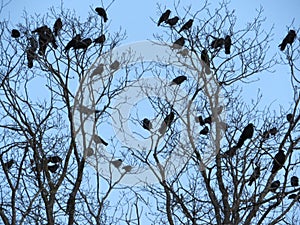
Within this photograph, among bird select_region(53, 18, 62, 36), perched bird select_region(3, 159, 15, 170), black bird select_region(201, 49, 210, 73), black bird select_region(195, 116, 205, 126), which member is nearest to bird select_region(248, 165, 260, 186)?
black bird select_region(195, 116, 205, 126)

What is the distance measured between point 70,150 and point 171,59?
1.50 metres

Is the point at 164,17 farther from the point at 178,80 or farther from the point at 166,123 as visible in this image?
the point at 166,123

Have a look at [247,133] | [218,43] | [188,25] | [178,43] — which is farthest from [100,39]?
[247,133]

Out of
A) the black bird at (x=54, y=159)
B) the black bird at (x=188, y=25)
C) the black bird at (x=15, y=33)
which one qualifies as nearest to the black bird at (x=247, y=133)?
the black bird at (x=188, y=25)

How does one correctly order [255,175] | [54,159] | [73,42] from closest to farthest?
[255,175]
[54,159]
[73,42]

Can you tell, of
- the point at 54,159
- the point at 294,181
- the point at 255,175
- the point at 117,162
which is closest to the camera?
the point at 255,175

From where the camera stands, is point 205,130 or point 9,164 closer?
point 205,130

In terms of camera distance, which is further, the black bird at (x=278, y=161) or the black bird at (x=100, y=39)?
the black bird at (x=100, y=39)

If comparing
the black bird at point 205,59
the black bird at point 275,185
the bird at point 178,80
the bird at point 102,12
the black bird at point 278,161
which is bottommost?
the black bird at point 275,185

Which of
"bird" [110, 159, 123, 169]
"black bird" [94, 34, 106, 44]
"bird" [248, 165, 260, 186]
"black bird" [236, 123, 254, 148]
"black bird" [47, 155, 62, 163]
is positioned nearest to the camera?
"bird" [248, 165, 260, 186]

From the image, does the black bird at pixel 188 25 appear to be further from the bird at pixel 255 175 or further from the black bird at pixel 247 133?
the bird at pixel 255 175

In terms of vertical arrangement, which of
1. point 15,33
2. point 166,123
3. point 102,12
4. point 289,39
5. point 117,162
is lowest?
point 117,162

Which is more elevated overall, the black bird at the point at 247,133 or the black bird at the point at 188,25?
the black bird at the point at 188,25

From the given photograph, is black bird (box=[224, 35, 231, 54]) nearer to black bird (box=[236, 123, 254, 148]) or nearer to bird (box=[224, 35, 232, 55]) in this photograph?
bird (box=[224, 35, 232, 55])
